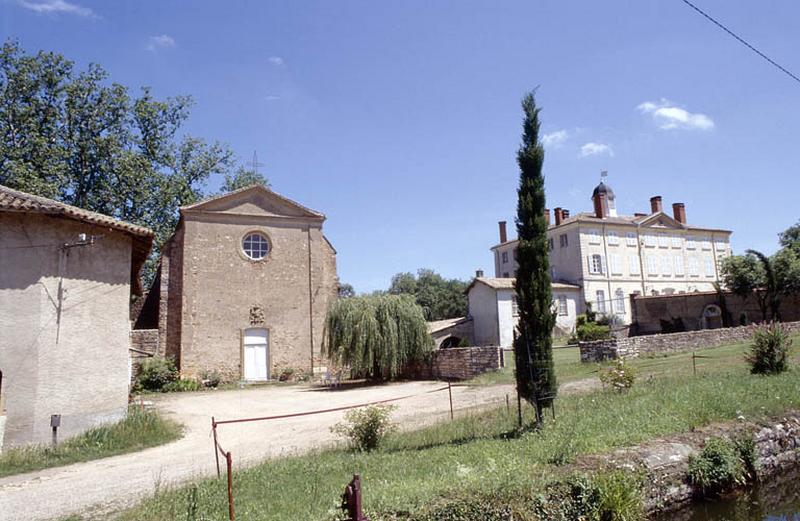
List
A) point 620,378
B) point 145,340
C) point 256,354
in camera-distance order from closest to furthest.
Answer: point 620,378 → point 145,340 → point 256,354

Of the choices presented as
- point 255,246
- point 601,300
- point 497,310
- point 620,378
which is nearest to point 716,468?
point 620,378

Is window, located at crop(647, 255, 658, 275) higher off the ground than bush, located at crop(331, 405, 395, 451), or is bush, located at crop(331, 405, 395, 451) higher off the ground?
window, located at crop(647, 255, 658, 275)

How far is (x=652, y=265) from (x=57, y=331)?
128ft

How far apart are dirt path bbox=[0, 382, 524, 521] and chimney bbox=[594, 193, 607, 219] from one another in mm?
26162

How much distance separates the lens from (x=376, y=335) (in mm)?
20000

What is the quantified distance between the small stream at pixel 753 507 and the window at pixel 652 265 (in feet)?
114

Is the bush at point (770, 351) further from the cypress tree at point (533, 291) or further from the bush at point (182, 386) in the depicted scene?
the bush at point (182, 386)

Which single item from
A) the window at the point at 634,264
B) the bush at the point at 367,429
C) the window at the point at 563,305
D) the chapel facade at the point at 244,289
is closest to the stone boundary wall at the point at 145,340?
the chapel facade at the point at 244,289

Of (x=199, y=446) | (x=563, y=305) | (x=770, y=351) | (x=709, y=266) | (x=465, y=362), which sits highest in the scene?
(x=709, y=266)

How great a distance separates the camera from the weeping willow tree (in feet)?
65.6

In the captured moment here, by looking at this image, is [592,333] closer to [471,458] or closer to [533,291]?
[533,291]

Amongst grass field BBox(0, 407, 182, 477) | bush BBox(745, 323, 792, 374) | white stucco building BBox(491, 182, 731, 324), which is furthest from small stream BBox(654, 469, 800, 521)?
white stucco building BBox(491, 182, 731, 324)

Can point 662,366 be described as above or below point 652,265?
below

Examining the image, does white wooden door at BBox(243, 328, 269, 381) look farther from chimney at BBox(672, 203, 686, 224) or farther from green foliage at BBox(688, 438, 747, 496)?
chimney at BBox(672, 203, 686, 224)
